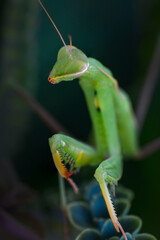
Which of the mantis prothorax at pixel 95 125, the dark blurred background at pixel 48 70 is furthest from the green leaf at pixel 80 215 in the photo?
the dark blurred background at pixel 48 70

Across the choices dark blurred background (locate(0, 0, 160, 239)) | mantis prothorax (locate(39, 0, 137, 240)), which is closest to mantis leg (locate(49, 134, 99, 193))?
mantis prothorax (locate(39, 0, 137, 240))

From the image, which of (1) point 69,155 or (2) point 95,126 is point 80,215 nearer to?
(1) point 69,155

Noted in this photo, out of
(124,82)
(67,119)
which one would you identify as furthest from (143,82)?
(67,119)

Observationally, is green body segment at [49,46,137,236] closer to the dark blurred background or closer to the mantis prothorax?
the mantis prothorax

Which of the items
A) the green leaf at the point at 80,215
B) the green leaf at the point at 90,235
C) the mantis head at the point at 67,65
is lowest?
the green leaf at the point at 80,215

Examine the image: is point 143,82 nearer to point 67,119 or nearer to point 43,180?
point 67,119

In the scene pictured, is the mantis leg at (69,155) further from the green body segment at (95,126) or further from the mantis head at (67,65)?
the mantis head at (67,65)

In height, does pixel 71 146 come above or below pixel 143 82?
above
